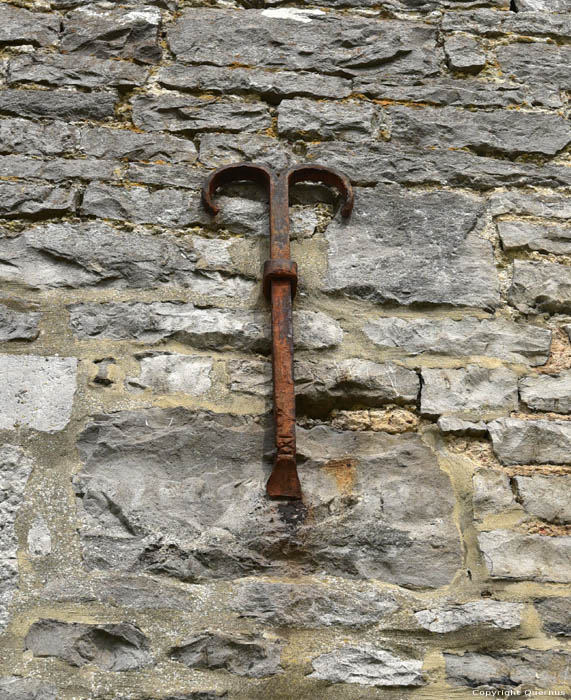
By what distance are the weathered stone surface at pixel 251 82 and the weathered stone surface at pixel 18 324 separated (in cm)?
80

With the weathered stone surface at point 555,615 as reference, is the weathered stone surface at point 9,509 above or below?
above

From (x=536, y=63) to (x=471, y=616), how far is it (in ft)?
5.29

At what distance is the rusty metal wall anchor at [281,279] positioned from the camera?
5.34ft

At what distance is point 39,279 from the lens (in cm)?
187

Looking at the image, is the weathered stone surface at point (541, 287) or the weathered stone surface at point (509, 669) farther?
the weathered stone surface at point (541, 287)

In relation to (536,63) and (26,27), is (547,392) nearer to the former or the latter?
(536,63)

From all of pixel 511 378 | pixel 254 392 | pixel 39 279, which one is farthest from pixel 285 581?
pixel 39 279

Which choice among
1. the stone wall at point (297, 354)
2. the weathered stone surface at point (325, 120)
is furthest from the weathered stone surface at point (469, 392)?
the weathered stone surface at point (325, 120)

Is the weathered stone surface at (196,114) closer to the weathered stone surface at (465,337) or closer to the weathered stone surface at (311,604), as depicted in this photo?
the weathered stone surface at (465,337)

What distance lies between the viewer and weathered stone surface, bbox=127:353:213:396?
1.75 metres

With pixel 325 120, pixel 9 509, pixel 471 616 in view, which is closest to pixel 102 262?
pixel 9 509

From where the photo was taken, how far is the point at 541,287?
1.94 meters

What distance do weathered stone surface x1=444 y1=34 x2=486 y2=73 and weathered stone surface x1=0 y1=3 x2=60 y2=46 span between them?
1.14 meters

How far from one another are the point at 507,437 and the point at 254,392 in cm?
56
